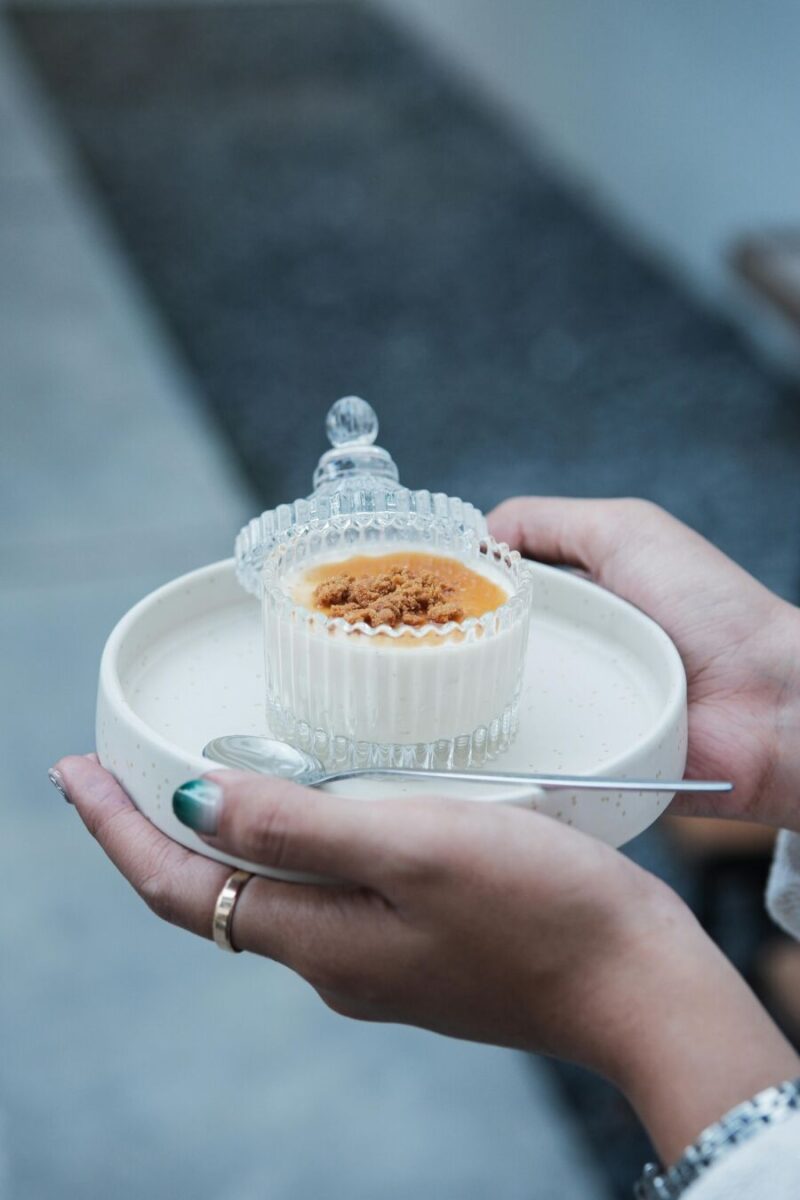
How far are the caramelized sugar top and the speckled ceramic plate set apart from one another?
113mm

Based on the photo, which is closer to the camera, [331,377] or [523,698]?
[523,698]

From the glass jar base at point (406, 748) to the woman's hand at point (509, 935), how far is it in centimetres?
15

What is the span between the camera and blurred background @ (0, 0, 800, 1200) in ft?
6.55

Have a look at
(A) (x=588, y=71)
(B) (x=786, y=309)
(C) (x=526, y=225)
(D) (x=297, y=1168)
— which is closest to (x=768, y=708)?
(D) (x=297, y=1168)

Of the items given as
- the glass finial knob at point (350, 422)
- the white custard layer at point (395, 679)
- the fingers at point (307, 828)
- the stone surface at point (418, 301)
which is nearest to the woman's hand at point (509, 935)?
the fingers at point (307, 828)

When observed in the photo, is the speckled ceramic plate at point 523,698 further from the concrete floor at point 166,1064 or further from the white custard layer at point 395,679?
the concrete floor at point 166,1064

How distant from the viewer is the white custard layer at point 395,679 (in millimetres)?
1029

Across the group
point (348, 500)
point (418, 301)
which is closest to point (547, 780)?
point (348, 500)

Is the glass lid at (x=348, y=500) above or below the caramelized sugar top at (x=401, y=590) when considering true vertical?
above

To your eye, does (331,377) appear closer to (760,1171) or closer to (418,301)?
(418,301)

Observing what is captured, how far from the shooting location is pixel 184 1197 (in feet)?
6.10

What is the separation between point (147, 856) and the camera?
101 centimetres

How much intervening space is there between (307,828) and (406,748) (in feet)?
0.65

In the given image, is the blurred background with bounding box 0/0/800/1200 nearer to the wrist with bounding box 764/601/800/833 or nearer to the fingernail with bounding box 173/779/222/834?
the wrist with bounding box 764/601/800/833
